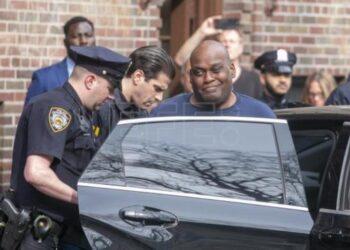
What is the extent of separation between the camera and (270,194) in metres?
4.85

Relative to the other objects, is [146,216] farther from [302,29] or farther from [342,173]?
[302,29]

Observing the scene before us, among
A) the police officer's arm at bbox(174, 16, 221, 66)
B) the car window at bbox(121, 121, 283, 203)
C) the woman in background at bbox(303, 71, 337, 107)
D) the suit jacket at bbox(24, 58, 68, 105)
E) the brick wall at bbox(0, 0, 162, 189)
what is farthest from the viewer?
the woman in background at bbox(303, 71, 337, 107)

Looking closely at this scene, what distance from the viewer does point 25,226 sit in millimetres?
5129

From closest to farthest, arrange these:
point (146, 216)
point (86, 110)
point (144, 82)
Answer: point (146, 216) → point (86, 110) → point (144, 82)

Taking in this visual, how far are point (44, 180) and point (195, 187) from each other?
0.70 metres

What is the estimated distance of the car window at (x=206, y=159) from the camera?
16.0 ft

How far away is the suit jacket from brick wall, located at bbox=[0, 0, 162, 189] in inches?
41.0

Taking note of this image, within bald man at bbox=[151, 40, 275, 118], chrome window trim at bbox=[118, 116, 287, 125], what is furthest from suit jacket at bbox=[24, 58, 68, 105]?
chrome window trim at bbox=[118, 116, 287, 125]

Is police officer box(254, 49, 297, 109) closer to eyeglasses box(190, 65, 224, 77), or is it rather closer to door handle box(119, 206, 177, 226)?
eyeglasses box(190, 65, 224, 77)

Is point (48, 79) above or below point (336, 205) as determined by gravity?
above

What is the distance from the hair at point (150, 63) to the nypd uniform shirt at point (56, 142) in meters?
0.72

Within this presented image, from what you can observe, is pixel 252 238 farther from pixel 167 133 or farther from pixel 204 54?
pixel 204 54

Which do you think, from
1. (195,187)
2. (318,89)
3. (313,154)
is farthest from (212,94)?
(318,89)

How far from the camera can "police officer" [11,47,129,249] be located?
5059mm
